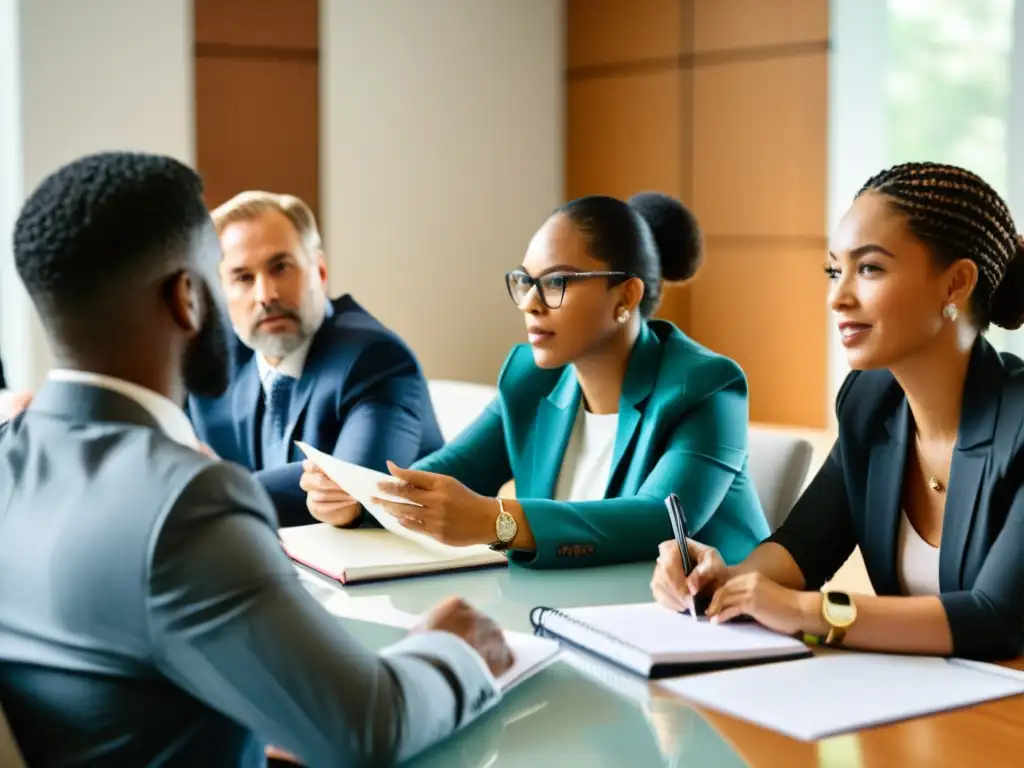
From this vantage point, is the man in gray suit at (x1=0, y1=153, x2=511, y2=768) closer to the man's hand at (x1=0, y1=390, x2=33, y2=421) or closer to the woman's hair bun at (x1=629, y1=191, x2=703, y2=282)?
the man's hand at (x1=0, y1=390, x2=33, y2=421)

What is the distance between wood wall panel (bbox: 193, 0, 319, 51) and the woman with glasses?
3197mm

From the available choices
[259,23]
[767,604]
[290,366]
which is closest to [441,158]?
[259,23]

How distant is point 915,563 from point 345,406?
4.69ft

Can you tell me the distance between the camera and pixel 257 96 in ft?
17.6

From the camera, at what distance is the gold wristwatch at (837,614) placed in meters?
1.50

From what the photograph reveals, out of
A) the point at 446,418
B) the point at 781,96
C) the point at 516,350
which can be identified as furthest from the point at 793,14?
the point at 516,350

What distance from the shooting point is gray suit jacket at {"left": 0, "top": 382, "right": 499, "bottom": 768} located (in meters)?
1.00

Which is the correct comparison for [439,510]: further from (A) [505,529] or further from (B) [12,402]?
(B) [12,402]

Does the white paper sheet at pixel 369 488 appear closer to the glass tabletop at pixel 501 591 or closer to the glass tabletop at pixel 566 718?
the glass tabletop at pixel 501 591

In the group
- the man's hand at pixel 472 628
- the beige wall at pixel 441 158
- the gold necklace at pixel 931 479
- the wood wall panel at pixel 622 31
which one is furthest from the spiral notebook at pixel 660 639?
the wood wall panel at pixel 622 31

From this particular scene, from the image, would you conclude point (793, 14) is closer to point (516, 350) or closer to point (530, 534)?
point (516, 350)

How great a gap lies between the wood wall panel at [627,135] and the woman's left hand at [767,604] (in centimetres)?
403

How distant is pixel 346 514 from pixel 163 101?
3352 millimetres

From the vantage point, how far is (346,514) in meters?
2.24
